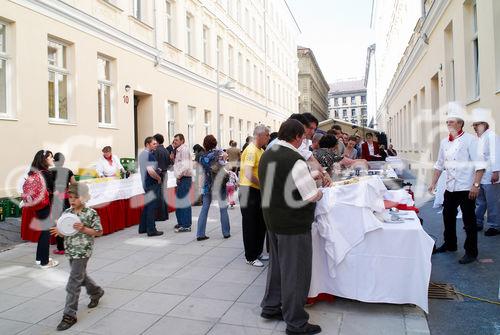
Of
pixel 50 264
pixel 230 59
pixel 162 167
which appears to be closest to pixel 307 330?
pixel 50 264

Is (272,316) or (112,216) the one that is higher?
(112,216)

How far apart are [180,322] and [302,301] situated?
3.74 feet

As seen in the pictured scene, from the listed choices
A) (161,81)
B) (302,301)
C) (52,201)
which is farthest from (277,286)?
(161,81)

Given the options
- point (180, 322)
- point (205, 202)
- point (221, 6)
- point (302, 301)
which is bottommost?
point (180, 322)

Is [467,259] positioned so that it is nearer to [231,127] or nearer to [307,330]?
[307,330]

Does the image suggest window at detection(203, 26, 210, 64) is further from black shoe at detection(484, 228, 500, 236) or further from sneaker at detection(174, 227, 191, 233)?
black shoe at detection(484, 228, 500, 236)

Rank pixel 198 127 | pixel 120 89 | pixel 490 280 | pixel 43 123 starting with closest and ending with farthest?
1. pixel 490 280
2. pixel 43 123
3. pixel 120 89
4. pixel 198 127

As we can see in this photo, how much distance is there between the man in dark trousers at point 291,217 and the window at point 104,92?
370 inches

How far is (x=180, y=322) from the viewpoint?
13.0ft

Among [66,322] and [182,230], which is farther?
[182,230]

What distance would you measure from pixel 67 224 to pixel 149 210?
3862 mm

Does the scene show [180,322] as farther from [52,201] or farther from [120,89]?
[120,89]

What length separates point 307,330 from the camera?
11.9 feet

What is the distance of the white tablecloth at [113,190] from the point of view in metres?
7.54
